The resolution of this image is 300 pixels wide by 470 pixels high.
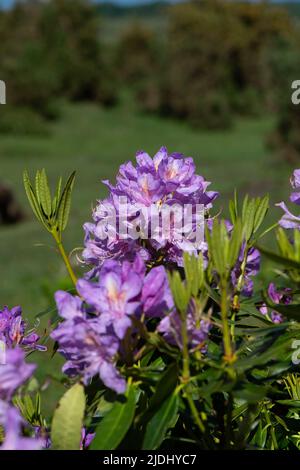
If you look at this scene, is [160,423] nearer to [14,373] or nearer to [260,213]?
[14,373]

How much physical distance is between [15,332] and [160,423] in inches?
8.4

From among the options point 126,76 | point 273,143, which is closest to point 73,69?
point 126,76

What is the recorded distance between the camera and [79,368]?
0.53 metres

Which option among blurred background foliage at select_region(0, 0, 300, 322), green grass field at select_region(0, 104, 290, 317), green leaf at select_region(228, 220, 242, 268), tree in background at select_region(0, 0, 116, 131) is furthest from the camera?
tree in background at select_region(0, 0, 116, 131)

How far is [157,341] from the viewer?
0.52 m

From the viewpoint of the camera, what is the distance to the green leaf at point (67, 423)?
48cm

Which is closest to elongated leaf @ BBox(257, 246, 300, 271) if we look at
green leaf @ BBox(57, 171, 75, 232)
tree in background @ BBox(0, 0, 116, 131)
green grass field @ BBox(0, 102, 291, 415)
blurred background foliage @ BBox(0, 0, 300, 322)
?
green leaf @ BBox(57, 171, 75, 232)

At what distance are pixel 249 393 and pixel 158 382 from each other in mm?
61

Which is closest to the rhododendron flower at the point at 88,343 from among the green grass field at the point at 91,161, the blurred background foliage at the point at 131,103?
the blurred background foliage at the point at 131,103

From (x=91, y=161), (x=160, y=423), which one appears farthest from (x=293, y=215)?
(x=91, y=161)

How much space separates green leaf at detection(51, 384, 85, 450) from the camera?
48 centimetres

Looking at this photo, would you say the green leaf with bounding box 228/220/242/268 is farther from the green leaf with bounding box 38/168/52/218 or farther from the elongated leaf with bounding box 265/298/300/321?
the green leaf with bounding box 38/168/52/218

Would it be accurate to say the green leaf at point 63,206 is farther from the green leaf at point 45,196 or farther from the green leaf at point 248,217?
the green leaf at point 248,217

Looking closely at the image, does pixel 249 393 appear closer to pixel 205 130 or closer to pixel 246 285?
pixel 246 285
